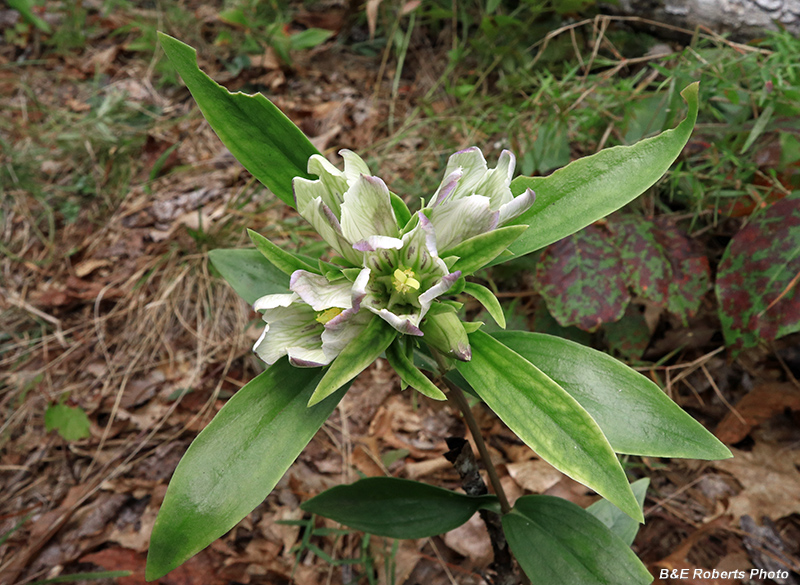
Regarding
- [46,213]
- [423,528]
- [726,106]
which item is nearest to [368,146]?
[726,106]

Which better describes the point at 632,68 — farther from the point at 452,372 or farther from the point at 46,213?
the point at 46,213

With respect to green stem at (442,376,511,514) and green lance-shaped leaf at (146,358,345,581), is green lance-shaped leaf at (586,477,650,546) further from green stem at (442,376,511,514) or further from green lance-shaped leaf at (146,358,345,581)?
green lance-shaped leaf at (146,358,345,581)

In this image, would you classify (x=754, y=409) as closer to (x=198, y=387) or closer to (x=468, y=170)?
(x=468, y=170)

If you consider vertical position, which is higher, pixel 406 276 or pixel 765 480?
pixel 406 276

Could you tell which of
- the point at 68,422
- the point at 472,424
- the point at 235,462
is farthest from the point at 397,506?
the point at 68,422

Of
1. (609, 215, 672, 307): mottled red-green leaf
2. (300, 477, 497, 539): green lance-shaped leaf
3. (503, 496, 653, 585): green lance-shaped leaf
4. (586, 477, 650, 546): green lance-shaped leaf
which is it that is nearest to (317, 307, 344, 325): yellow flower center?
(300, 477, 497, 539): green lance-shaped leaf
